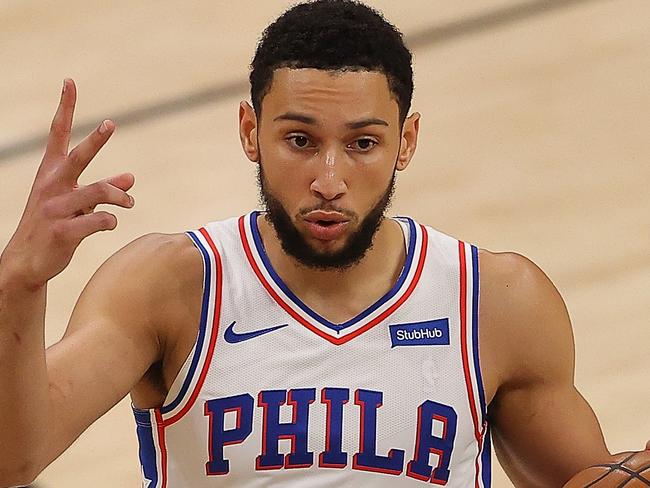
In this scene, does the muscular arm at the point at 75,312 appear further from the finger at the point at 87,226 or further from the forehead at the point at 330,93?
the forehead at the point at 330,93

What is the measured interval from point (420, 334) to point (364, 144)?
50cm

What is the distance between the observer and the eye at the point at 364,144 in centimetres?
352

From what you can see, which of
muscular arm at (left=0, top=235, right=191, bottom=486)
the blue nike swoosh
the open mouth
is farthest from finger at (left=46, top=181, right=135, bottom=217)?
the blue nike swoosh

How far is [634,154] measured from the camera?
7059mm

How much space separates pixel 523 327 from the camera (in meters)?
3.78

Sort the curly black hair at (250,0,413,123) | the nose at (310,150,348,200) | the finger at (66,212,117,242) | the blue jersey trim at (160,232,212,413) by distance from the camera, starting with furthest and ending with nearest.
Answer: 1. the blue jersey trim at (160,232,212,413)
2. the curly black hair at (250,0,413,123)
3. the nose at (310,150,348,200)
4. the finger at (66,212,117,242)

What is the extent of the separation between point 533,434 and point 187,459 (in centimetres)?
79

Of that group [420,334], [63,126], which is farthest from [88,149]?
[420,334]

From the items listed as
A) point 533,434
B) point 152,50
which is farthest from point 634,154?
point 533,434

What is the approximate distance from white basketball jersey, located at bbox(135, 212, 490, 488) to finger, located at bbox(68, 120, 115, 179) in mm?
773

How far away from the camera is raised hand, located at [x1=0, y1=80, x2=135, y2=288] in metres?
2.97

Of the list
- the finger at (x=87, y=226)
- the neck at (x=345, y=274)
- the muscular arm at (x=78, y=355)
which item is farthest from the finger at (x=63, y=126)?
the neck at (x=345, y=274)

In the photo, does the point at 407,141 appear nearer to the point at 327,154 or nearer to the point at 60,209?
the point at 327,154

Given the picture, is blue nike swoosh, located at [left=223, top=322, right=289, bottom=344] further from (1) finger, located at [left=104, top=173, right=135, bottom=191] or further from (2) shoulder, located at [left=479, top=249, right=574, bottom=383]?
(1) finger, located at [left=104, top=173, right=135, bottom=191]
